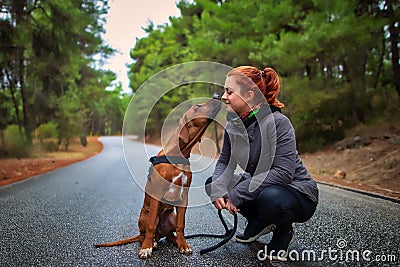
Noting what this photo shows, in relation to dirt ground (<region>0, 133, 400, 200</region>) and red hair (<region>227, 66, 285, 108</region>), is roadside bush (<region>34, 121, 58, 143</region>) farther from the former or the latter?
red hair (<region>227, 66, 285, 108</region>)

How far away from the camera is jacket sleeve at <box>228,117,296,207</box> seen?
7.79 ft

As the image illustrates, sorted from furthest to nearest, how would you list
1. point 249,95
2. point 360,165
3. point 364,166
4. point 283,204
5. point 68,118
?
point 68,118 → point 360,165 → point 364,166 → point 249,95 → point 283,204

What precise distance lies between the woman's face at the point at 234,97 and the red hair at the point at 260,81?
1.6 inches

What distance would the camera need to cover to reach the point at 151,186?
245 cm

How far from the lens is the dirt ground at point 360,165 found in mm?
6777

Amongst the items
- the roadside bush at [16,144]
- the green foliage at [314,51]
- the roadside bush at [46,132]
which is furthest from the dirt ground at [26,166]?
the roadside bush at [46,132]

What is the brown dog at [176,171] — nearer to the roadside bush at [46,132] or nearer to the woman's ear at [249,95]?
the woman's ear at [249,95]

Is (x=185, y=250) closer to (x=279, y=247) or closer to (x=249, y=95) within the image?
(x=279, y=247)

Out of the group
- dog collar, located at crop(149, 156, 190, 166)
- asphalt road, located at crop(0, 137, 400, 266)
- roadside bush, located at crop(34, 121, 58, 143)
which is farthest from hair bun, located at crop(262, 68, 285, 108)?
roadside bush, located at crop(34, 121, 58, 143)

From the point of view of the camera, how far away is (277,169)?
2385mm

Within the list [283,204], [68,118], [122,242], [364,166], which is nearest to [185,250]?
[122,242]

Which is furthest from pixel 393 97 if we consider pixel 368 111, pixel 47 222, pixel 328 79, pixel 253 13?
pixel 47 222

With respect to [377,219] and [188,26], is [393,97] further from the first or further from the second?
[188,26]

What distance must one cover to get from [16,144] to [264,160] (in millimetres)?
14004
